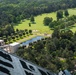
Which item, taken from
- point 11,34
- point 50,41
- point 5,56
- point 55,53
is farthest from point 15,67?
point 11,34

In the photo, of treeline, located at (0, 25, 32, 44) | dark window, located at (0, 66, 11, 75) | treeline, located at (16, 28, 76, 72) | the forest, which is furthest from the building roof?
treeline, located at (0, 25, 32, 44)

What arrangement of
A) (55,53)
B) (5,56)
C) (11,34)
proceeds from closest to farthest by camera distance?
1. (5,56)
2. (55,53)
3. (11,34)

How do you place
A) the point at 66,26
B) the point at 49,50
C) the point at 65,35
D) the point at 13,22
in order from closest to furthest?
the point at 49,50 < the point at 65,35 < the point at 66,26 < the point at 13,22

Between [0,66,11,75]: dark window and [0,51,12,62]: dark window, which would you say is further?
[0,51,12,62]: dark window

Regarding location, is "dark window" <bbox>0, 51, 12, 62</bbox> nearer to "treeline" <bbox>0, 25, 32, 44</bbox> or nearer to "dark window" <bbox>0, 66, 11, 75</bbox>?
"dark window" <bbox>0, 66, 11, 75</bbox>

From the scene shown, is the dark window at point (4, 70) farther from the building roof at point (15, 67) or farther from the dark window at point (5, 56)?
the dark window at point (5, 56)

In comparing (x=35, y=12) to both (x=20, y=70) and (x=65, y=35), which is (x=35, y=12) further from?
(x=20, y=70)

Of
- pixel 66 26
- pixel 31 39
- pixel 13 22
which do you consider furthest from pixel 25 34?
pixel 13 22

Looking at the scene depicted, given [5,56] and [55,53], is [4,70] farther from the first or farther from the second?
[55,53]

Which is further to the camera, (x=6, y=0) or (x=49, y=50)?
(x=6, y=0)
